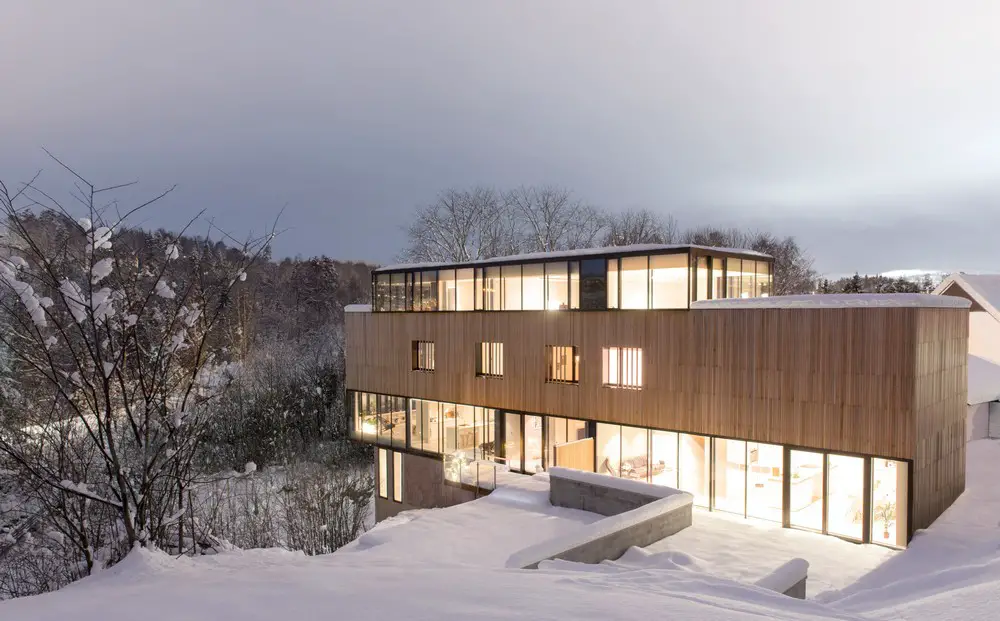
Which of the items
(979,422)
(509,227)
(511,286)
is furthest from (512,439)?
(509,227)

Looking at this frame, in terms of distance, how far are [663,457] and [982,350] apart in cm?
1740

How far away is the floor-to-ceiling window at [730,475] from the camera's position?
45.4 feet

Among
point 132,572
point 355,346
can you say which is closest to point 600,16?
point 355,346

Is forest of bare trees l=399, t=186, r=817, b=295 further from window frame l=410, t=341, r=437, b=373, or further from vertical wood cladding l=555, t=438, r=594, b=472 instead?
vertical wood cladding l=555, t=438, r=594, b=472

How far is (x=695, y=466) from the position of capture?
14680mm

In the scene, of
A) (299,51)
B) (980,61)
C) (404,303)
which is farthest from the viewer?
(299,51)

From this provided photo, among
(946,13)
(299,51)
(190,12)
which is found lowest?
(190,12)

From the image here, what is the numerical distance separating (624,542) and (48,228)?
951cm

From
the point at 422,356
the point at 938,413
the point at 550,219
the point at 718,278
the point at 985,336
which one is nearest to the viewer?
the point at 938,413

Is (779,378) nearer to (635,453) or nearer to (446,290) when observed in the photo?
(635,453)

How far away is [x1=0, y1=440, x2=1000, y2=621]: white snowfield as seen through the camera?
180 inches

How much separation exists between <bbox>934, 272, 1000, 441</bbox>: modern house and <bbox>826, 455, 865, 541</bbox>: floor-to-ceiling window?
9.63 metres

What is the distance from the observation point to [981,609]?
596 centimetres

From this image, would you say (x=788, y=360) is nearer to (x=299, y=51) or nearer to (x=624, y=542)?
(x=624, y=542)
